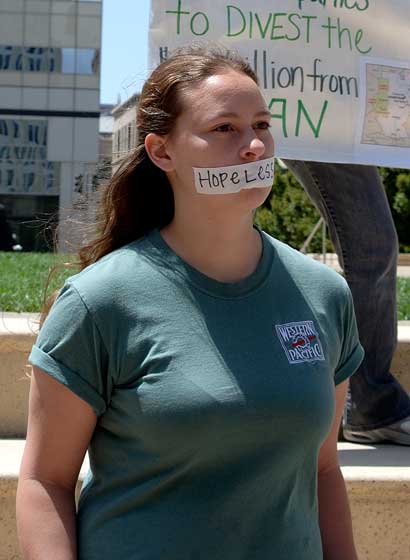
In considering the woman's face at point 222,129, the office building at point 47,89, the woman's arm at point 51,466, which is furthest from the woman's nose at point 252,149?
the office building at point 47,89

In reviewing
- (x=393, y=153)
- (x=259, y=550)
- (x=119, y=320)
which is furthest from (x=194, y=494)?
(x=393, y=153)

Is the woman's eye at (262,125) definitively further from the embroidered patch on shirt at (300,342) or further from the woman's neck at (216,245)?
the embroidered patch on shirt at (300,342)

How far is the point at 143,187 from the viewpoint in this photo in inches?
76.8

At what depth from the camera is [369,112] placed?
3.61 meters

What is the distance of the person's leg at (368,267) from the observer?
3.32 m

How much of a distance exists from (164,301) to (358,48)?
7.26ft

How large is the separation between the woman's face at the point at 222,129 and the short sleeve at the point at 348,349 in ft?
0.91

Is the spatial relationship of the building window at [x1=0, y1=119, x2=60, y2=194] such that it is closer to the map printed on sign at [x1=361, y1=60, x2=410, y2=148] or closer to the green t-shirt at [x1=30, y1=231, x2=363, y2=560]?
the map printed on sign at [x1=361, y1=60, x2=410, y2=148]

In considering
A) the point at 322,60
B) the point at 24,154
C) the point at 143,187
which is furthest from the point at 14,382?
the point at 24,154

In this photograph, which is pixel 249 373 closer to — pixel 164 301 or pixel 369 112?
pixel 164 301

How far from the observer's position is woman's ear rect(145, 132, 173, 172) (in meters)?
1.82

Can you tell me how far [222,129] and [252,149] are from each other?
6cm

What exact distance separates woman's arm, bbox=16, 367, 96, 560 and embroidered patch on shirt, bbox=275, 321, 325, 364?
348mm

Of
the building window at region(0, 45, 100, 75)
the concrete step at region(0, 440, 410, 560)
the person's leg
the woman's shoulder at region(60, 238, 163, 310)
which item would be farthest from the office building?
the woman's shoulder at region(60, 238, 163, 310)
